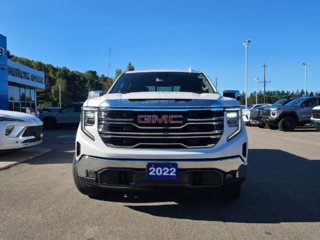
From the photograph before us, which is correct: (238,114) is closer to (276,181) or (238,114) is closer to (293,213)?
(293,213)

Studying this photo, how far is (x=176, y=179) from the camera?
2.90m

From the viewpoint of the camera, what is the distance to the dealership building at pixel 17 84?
17.9 meters

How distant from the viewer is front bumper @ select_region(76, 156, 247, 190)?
2.90 metres

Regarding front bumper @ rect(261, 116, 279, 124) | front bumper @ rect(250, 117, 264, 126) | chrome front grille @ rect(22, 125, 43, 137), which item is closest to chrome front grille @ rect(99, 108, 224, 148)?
chrome front grille @ rect(22, 125, 43, 137)

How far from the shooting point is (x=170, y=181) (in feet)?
9.53

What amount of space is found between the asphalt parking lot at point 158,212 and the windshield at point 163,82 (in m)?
1.74

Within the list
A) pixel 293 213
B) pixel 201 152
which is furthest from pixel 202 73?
pixel 293 213

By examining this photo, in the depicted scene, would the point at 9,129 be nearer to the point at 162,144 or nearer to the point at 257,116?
the point at 162,144

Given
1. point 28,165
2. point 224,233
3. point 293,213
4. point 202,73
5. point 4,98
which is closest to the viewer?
point 224,233

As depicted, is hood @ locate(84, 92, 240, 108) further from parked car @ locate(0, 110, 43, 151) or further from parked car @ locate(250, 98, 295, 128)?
parked car @ locate(250, 98, 295, 128)

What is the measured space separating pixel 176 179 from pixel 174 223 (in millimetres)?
461

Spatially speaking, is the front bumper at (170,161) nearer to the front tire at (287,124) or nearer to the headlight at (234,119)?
the headlight at (234,119)

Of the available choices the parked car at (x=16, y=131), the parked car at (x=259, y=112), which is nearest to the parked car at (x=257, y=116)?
the parked car at (x=259, y=112)

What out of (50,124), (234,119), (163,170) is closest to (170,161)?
(163,170)
